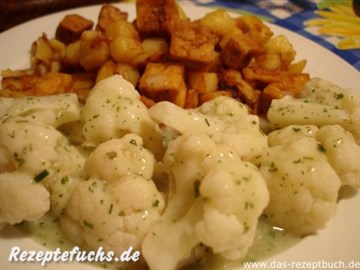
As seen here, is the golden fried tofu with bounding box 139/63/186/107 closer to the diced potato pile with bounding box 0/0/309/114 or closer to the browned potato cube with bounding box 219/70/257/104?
the diced potato pile with bounding box 0/0/309/114

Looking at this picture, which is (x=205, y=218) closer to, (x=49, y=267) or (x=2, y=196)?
(x=49, y=267)

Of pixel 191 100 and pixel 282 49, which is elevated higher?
pixel 282 49

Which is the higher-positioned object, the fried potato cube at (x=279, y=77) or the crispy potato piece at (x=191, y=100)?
the fried potato cube at (x=279, y=77)

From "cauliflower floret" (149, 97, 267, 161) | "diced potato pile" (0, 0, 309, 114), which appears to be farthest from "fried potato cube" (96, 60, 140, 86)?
"cauliflower floret" (149, 97, 267, 161)

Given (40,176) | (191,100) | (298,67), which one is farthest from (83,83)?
(298,67)

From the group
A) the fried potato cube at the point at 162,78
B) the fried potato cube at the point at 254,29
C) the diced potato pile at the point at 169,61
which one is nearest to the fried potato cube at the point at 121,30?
the diced potato pile at the point at 169,61

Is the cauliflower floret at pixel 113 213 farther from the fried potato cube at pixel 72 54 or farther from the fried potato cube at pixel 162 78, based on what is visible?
the fried potato cube at pixel 72 54

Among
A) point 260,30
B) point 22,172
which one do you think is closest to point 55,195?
point 22,172

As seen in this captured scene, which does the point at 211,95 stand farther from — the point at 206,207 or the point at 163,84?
the point at 206,207
